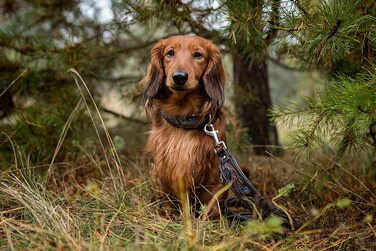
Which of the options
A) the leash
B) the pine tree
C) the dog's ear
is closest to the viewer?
the pine tree

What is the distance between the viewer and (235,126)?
3.77m

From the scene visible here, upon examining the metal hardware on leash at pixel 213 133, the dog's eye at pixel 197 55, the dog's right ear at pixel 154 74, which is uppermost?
the dog's eye at pixel 197 55

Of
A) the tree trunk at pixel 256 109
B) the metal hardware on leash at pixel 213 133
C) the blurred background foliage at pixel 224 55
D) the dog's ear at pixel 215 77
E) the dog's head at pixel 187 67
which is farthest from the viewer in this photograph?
the tree trunk at pixel 256 109

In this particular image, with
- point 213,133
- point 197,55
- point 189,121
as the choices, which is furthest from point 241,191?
point 197,55

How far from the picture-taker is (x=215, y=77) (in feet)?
9.52

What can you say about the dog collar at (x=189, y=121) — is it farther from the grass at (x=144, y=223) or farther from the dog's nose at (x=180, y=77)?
the grass at (x=144, y=223)

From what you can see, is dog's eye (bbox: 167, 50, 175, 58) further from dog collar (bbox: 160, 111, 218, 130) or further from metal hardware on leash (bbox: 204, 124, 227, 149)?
metal hardware on leash (bbox: 204, 124, 227, 149)

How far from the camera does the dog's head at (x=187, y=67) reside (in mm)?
2705

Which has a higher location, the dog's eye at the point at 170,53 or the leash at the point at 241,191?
the dog's eye at the point at 170,53

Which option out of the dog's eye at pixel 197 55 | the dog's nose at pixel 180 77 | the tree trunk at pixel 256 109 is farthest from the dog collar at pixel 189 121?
the tree trunk at pixel 256 109

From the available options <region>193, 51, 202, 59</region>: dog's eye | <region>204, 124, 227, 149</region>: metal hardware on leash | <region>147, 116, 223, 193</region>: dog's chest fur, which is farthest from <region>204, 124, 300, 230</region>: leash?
<region>193, 51, 202, 59</region>: dog's eye

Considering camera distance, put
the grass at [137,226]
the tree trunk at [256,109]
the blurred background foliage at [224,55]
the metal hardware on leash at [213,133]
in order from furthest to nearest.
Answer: the tree trunk at [256,109], the metal hardware on leash at [213,133], the blurred background foliage at [224,55], the grass at [137,226]

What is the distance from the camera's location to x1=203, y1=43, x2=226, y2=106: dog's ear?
2.83 meters

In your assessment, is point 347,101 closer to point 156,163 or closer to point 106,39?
point 156,163
